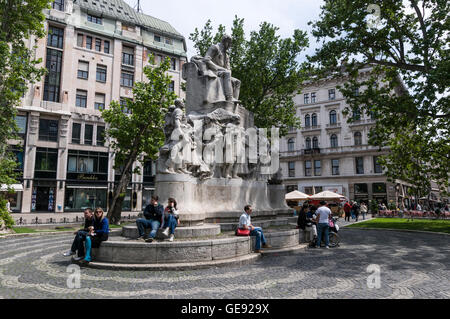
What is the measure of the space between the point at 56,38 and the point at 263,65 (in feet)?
85.6

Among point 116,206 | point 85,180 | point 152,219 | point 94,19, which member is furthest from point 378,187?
point 94,19

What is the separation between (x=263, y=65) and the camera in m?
25.8

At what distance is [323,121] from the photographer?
161ft

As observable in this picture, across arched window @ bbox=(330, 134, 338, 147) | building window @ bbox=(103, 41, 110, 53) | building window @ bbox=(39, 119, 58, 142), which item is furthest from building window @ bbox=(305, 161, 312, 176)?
building window @ bbox=(39, 119, 58, 142)

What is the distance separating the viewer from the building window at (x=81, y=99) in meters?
36.2

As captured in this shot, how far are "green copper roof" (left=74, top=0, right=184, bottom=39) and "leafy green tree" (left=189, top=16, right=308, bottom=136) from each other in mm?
19221

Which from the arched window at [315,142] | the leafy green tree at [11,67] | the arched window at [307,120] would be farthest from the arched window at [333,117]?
the leafy green tree at [11,67]

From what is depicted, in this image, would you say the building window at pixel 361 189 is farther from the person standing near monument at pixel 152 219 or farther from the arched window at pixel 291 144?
the person standing near monument at pixel 152 219

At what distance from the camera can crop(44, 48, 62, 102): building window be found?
34.3m

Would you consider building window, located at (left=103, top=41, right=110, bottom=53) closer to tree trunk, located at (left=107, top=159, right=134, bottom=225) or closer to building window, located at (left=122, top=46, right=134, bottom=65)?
building window, located at (left=122, top=46, right=134, bottom=65)

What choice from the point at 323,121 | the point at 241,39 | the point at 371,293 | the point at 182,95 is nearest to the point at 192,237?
the point at 371,293
